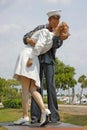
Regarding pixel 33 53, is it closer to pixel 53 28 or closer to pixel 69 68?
pixel 53 28

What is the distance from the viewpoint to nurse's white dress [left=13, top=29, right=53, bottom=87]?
4.42 metres

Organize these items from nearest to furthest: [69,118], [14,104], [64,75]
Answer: [69,118] → [14,104] → [64,75]

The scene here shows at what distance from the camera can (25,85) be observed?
14.8ft

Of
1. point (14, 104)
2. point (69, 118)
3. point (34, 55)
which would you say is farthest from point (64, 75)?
point (34, 55)

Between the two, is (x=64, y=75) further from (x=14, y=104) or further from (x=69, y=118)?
(x=69, y=118)

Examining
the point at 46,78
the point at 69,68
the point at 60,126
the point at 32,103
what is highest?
the point at 69,68

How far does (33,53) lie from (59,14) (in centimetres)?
65

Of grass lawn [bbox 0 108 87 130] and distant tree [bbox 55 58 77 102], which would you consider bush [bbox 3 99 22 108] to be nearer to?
grass lawn [bbox 0 108 87 130]

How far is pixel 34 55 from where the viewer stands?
14.8 feet

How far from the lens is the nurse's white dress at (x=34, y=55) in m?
4.42

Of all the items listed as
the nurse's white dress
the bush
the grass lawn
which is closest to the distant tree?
the bush

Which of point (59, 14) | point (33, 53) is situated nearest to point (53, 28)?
point (59, 14)

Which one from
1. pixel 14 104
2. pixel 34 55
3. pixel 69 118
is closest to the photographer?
pixel 34 55

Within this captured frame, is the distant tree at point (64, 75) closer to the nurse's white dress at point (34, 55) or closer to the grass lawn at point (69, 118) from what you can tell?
the grass lawn at point (69, 118)
